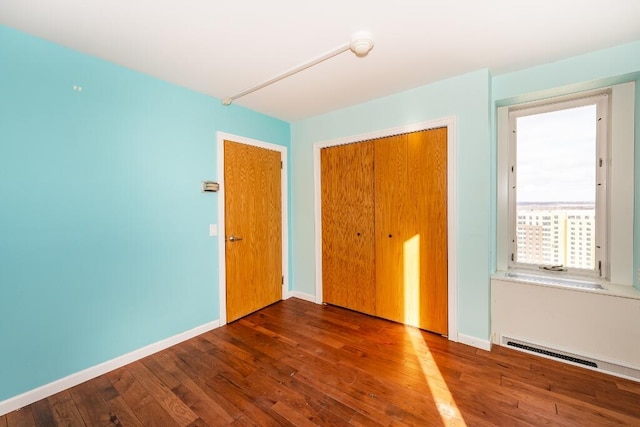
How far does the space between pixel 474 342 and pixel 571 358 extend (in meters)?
0.69

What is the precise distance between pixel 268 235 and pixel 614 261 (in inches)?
131

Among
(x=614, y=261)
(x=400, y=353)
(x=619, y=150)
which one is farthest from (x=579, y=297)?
(x=400, y=353)

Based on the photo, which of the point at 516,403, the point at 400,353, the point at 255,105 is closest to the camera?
the point at 516,403

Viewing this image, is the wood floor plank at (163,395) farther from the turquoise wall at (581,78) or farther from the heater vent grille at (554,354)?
the turquoise wall at (581,78)

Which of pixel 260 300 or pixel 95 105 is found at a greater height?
pixel 95 105

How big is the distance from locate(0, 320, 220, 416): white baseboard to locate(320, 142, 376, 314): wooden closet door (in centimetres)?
166

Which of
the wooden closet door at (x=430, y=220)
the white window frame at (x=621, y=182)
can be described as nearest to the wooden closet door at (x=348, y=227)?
the wooden closet door at (x=430, y=220)

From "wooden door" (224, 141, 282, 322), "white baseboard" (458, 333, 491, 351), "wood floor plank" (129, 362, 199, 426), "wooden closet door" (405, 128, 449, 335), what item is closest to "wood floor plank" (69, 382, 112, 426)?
"wood floor plank" (129, 362, 199, 426)

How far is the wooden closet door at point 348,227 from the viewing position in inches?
121

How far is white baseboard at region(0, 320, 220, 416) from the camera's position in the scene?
5.61 feet

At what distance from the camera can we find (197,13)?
159cm

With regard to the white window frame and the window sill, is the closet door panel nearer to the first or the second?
the window sill

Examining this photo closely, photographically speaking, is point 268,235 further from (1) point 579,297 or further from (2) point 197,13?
(1) point 579,297

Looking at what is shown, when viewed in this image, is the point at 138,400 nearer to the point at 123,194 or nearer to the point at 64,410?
the point at 64,410
